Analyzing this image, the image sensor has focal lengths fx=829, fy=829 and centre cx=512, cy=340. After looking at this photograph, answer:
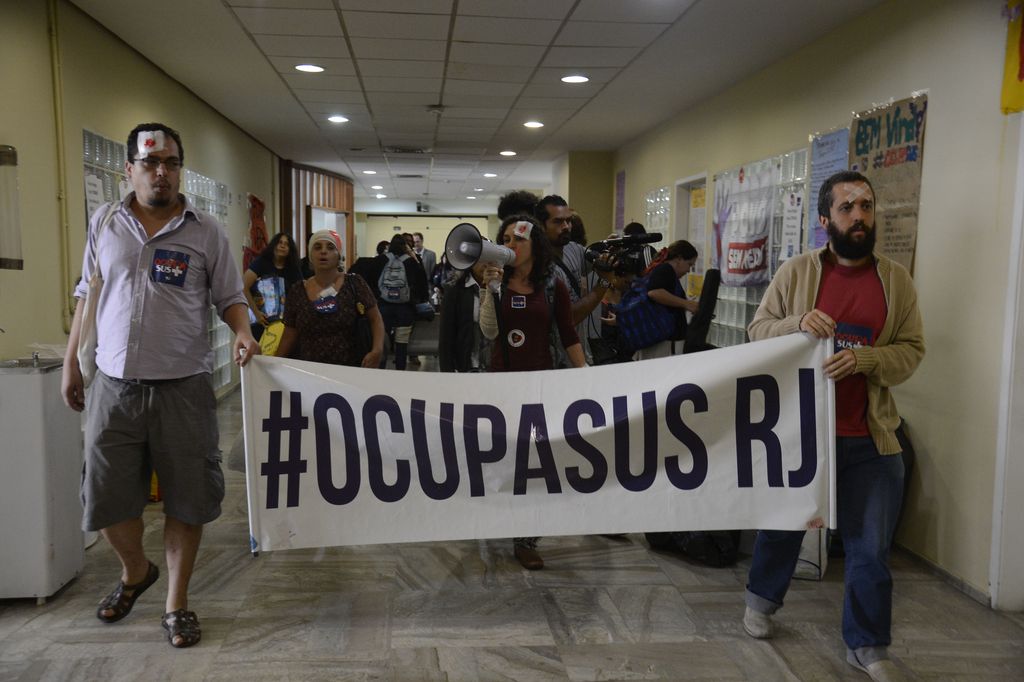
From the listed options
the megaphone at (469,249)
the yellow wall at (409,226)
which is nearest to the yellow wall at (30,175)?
Answer: the megaphone at (469,249)

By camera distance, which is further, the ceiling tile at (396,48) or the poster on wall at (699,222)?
the poster on wall at (699,222)

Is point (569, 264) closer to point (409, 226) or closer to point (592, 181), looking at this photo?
point (592, 181)

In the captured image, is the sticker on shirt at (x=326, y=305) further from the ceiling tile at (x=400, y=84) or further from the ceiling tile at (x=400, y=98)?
the ceiling tile at (x=400, y=98)

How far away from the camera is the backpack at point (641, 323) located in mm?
4234

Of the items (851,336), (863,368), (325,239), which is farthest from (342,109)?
(863,368)

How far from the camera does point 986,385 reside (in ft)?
10.4

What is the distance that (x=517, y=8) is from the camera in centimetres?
429

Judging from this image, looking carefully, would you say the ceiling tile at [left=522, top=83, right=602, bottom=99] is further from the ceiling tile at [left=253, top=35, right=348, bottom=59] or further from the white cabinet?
the white cabinet

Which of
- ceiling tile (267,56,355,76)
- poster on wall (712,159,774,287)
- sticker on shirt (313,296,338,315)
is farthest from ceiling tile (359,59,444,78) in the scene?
sticker on shirt (313,296,338,315)

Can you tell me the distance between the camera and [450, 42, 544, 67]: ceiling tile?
200 inches

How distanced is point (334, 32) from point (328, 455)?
3072mm

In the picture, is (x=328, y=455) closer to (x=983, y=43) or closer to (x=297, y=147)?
(x=983, y=43)

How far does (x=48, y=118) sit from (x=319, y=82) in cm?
241

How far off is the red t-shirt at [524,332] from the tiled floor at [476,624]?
0.83 metres
